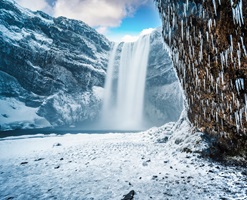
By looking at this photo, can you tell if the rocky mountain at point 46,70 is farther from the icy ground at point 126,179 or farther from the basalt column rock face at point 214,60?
the basalt column rock face at point 214,60

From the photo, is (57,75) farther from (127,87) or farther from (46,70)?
(127,87)

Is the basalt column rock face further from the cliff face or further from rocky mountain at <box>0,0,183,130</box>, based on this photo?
rocky mountain at <box>0,0,183,130</box>

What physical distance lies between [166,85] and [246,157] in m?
58.4

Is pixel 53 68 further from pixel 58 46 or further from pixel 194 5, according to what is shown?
pixel 194 5

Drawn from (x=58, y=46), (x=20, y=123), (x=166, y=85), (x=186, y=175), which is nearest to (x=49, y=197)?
(x=186, y=175)

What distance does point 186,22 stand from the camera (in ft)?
27.0

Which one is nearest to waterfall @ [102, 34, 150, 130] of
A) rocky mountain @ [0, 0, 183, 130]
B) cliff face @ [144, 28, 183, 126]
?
cliff face @ [144, 28, 183, 126]

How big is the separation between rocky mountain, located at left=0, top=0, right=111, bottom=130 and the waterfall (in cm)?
453

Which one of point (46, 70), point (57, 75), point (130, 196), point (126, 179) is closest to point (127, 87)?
point (57, 75)

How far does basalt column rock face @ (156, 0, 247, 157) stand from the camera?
5.98 m

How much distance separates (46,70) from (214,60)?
69007 mm

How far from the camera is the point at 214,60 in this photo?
729cm

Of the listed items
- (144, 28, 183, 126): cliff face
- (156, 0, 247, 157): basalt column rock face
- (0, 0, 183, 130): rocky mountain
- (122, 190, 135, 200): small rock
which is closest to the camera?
(122, 190, 135, 200): small rock

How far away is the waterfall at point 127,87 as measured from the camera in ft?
211
